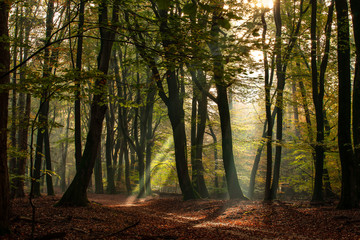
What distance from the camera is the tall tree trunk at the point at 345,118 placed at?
27.6 feet

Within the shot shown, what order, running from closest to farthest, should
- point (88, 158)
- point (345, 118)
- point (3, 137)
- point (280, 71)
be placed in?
point (3, 137) < point (345, 118) < point (88, 158) < point (280, 71)

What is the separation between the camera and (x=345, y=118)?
862 centimetres

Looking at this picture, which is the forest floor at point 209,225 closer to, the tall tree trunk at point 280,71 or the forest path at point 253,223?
the forest path at point 253,223

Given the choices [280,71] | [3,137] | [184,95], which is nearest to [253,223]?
[280,71]

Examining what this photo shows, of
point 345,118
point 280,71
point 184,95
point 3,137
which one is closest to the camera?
point 3,137

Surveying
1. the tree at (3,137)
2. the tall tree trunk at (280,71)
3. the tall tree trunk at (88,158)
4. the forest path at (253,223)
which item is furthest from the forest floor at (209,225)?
the tall tree trunk at (280,71)

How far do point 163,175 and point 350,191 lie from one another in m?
16.5

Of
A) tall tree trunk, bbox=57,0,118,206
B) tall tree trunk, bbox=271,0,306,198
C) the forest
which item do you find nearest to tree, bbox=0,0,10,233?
the forest

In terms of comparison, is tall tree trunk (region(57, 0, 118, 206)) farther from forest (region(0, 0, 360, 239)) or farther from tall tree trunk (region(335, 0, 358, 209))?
tall tree trunk (region(335, 0, 358, 209))

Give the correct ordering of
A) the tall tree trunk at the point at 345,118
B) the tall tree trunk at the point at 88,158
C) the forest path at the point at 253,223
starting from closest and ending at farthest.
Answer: the forest path at the point at 253,223
the tall tree trunk at the point at 345,118
the tall tree trunk at the point at 88,158

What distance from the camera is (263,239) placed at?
19.8 feet

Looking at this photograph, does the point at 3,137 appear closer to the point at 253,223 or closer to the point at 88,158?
the point at 88,158

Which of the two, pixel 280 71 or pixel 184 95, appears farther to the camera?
pixel 184 95

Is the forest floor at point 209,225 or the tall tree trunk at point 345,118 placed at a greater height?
the tall tree trunk at point 345,118
